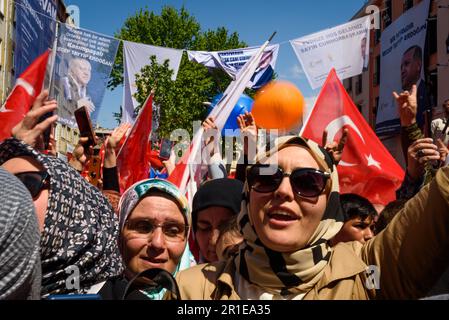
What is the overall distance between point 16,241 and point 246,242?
97 cm

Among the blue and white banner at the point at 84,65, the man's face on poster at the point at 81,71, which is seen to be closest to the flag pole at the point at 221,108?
the blue and white banner at the point at 84,65

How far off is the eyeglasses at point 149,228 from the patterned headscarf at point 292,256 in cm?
51

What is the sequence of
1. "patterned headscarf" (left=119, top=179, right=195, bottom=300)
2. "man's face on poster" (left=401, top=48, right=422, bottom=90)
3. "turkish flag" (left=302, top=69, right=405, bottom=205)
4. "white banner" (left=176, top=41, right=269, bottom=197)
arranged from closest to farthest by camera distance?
1. "patterned headscarf" (left=119, top=179, right=195, bottom=300)
2. "turkish flag" (left=302, top=69, right=405, bottom=205)
3. "white banner" (left=176, top=41, right=269, bottom=197)
4. "man's face on poster" (left=401, top=48, right=422, bottom=90)

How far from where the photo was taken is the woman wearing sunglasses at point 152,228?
2.32 meters

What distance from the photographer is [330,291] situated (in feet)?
5.77

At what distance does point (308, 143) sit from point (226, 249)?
0.87 m

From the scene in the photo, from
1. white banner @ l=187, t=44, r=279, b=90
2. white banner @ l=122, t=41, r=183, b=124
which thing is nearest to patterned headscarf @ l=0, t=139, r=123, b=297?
white banner @ l=122, t=41, r=183, b=124

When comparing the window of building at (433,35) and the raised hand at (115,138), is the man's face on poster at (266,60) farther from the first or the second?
the window of building at (433,35)

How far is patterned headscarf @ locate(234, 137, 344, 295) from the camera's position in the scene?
180cm

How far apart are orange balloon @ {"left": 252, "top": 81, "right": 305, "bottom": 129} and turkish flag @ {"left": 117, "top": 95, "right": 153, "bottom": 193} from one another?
174 centimetres

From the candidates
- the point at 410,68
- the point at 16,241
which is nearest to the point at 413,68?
the point at 410,68

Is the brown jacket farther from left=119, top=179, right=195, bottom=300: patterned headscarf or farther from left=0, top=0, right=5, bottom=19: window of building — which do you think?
left=0, top=0, right=5, bottom=19: window of building

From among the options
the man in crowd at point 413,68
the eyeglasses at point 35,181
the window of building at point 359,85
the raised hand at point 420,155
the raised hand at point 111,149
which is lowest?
the eyeglasses at point 35,181
